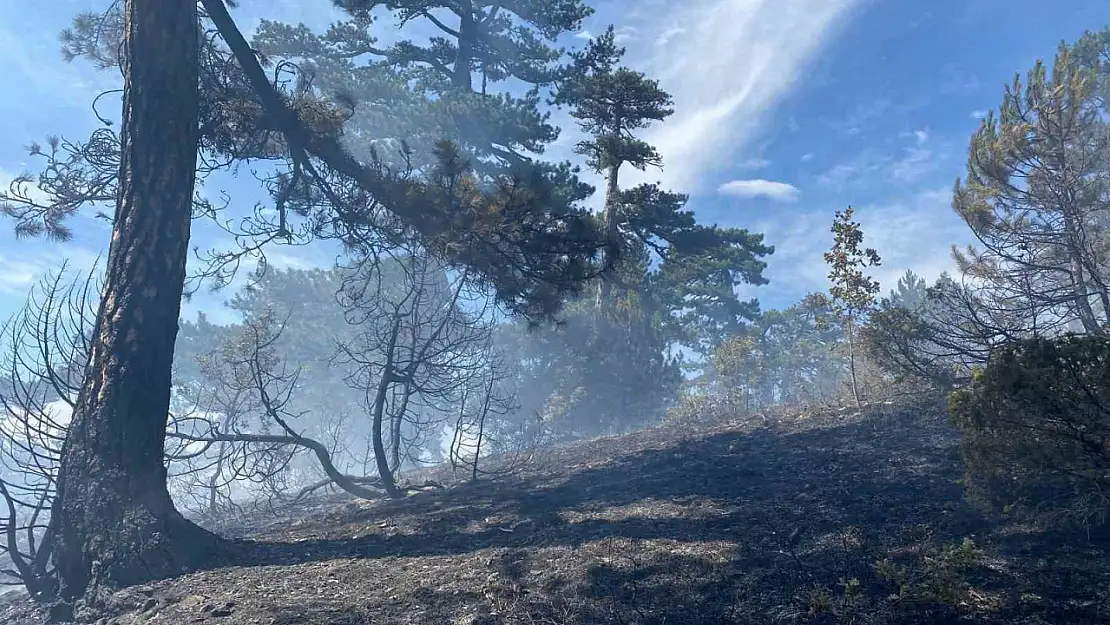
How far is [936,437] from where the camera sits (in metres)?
6.88

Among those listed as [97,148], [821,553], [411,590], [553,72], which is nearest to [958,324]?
[821,553]

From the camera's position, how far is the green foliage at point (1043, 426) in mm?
3531

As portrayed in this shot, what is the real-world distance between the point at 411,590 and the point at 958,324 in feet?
24.9

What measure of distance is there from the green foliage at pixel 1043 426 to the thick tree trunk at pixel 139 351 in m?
5.58

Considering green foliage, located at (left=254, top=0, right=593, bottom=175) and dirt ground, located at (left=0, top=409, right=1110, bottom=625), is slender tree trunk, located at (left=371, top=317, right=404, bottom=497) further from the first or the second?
green foliage, located at (left=254, top=0, right=593, bottom=175)

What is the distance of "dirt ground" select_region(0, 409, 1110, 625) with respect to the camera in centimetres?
339

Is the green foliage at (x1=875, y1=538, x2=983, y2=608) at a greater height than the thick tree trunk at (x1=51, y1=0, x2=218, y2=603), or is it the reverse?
the thick tree trunk at (x1=51, y1=0, x2=218, y2=603)

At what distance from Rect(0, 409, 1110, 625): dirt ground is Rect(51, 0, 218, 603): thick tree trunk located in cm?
52

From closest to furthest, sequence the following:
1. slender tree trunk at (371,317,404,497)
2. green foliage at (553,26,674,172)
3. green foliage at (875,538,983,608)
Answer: green foliage at (875,538,983,608), slender tree trunk at (371,317,404,497), green foliage at (553,26,674,172)

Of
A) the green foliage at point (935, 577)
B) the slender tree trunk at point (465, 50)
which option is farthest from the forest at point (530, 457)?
the slender tree trunk at point (465, 50)

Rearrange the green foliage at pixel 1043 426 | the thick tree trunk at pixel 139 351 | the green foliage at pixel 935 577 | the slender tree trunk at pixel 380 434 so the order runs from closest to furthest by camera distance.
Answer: the green foliage at pixel 935 577 → the green foliage at pixel 1043 426 → the thick tree trunk at pixel 139 351 → the slender tree trunk at pixel 380 434

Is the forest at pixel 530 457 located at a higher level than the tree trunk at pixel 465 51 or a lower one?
lower

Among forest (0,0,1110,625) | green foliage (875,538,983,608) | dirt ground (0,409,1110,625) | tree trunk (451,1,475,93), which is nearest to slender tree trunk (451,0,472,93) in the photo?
tree trunk (451,1,475,93)

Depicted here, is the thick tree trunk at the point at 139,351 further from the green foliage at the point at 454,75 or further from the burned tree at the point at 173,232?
the green foliage at the point at 454,75
